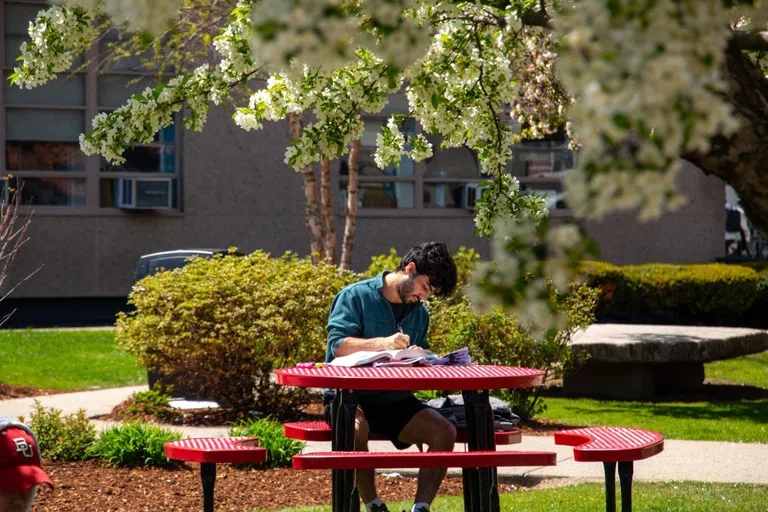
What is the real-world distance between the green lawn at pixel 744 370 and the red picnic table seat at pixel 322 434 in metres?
7.50

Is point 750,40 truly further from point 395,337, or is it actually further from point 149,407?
point 149,407

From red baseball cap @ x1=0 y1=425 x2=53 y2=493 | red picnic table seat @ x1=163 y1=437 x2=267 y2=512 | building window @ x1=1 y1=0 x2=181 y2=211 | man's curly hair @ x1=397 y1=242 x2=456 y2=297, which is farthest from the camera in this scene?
building window @ x1=1 y1=0 x2=181 y2=211

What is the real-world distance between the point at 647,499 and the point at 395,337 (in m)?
1.98

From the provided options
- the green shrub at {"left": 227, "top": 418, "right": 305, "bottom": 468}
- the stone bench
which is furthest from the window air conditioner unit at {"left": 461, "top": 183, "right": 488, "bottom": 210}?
the green shrub at {"left": 227, "top": 418, "right": 305, "bottom": 468}

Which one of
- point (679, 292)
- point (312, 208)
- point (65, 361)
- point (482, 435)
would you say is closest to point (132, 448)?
point (482, 435)

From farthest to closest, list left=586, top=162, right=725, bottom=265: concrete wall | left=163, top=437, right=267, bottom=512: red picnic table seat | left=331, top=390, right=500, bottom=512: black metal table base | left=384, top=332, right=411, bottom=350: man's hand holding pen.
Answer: left=586, top=162, right=725, bottom=265: concrete wall
left=384, top=332, right=411, bottom=350: man's hand holding pen
left=331, top=390, right=500, bottom=512: black metal table base
left=163, top=437, right=267, bottom=512: red picnic table seat

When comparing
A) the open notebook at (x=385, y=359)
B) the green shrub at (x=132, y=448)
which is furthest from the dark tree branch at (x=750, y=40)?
the green shrub at (x=132, y=448)

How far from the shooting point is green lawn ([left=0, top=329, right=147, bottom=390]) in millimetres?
11448

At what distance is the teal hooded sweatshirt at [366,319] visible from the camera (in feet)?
17.4

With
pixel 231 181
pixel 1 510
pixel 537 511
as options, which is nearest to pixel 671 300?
pixel 231 181

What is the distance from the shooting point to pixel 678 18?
1.88 meters

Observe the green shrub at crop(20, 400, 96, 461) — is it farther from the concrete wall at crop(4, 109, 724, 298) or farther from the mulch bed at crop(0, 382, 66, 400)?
the concrete wall at crop(4, 109, 724, 298)

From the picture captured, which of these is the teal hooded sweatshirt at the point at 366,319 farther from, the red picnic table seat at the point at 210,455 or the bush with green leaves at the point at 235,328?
the bush with green leaves at the point at 235,328

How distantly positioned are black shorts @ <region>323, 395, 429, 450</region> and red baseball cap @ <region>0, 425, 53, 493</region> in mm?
2131
